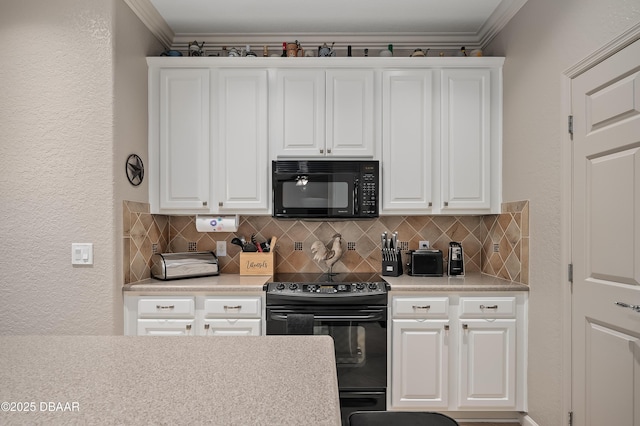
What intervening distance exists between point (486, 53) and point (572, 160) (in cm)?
147

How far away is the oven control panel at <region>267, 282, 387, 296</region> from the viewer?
8.42ft

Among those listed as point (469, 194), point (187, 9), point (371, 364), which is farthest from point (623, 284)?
point (187, 9)

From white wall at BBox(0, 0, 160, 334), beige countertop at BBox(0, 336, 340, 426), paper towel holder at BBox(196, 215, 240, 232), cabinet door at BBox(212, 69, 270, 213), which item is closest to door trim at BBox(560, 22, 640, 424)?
beige countertop at BBox(0, 336, 340, 426)

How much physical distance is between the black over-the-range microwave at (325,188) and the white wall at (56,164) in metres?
1.09

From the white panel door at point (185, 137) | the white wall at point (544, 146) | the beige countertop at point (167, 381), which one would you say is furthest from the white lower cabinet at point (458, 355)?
the white panel door at point (185, 137)

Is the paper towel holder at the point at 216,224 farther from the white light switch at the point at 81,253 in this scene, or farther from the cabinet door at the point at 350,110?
the cabinet door at the point at 350,110

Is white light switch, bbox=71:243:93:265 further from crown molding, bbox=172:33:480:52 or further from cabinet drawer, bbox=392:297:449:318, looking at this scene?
cabinet drawer, bbox=392:297:449:318

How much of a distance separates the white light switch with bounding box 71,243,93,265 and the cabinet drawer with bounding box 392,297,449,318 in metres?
1.93

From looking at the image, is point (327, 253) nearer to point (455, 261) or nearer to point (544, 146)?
point (455, 261)

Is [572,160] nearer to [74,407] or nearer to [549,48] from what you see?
[549,48]

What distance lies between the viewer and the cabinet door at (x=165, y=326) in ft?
8.29

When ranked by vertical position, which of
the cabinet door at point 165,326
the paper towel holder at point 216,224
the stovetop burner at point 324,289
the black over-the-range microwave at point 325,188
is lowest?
the cabinet door at point 165,326

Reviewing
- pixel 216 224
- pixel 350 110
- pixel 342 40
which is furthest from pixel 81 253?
pixel 342 40

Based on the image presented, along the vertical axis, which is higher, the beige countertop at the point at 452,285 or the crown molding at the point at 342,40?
the crown molding at the point at 342,40
